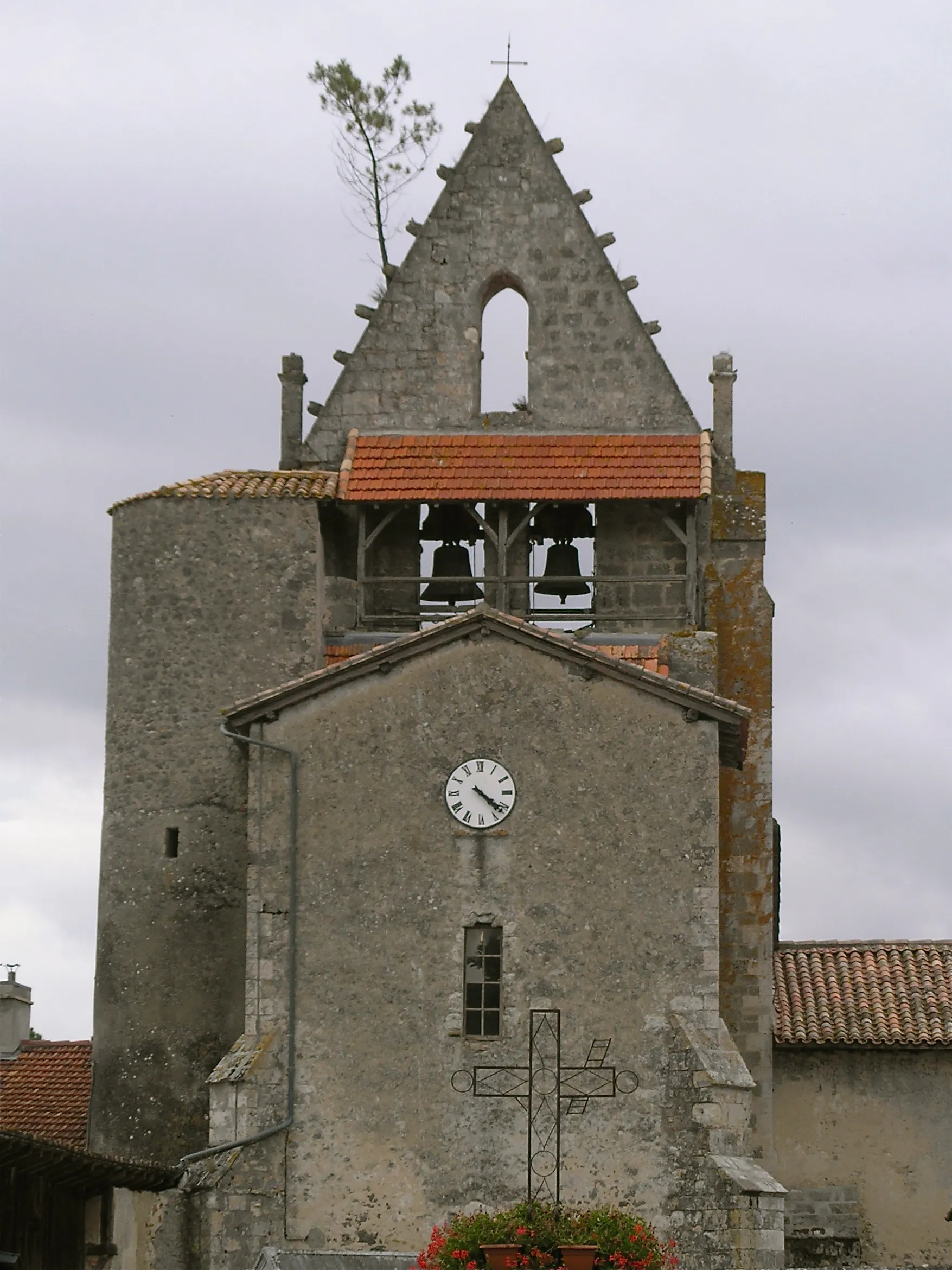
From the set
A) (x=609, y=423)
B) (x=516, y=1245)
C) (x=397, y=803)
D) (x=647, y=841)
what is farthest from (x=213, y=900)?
(x=516, y=1245)

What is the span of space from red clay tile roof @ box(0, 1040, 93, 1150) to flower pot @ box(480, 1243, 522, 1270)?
1054 centimetres

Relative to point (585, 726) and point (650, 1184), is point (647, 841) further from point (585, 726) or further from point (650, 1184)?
point (650, 1184)

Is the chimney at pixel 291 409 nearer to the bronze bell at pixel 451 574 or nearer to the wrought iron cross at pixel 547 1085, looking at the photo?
the bronze bell at pixel 451 574

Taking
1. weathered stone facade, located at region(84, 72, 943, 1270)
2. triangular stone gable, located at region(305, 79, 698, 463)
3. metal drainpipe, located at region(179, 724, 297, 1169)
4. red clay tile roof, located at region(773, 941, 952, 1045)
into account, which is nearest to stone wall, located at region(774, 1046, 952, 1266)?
weathered stone facade, located at region(84, 72, 943, 1270)

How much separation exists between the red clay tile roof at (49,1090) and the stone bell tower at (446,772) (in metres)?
1.28

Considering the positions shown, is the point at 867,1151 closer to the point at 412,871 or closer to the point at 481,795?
the point at 481,795

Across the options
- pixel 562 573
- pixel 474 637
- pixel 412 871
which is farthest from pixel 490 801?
pixel 562 573

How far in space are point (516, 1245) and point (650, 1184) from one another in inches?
245

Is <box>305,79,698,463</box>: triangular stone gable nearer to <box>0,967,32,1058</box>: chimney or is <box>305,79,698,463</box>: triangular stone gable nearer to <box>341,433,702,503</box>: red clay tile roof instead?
<box>341,433,702,503</box>: red clay tile roof

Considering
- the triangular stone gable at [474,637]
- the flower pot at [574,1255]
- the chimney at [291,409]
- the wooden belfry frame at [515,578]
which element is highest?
the chimney at [291,409]

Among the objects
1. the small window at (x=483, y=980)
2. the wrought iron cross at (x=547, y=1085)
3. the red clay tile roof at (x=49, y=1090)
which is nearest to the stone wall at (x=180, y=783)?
the red clay tile roof at (x=49, y=1090)

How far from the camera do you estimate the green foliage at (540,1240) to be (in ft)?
65.1

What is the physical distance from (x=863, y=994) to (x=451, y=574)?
24.1 ft

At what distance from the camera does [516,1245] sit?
19750mm
